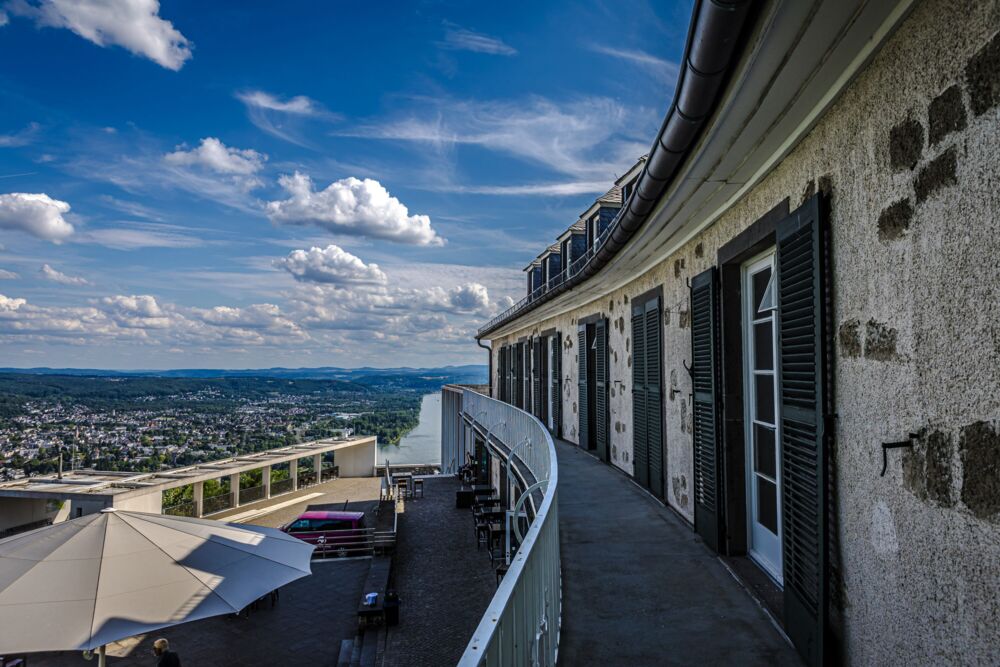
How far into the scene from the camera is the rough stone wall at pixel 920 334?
1.87 m

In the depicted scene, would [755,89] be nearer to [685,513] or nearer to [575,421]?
[685,513]

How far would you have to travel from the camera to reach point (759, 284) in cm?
466

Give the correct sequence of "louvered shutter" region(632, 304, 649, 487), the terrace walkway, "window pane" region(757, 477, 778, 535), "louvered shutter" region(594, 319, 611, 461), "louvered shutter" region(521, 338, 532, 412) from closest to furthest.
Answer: the terrace walkway → "window pane" region(757, 477, 778, 535) → "louvered shutter" region(632, 304, 649, 487) → "louvered shutter" region(594, 319, 611, 461) → "louvered shutter" region(521, 338, 532, 412)

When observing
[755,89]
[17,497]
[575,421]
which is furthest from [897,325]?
[17,497]

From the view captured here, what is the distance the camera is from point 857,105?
2.69 metres

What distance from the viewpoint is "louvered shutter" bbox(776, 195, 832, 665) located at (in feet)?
9.79

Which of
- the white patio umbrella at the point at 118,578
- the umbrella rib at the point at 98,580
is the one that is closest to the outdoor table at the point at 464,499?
the white patio umbrella at the point at 118,578

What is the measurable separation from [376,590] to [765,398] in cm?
998

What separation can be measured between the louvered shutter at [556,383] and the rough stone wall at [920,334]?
33.2 feet

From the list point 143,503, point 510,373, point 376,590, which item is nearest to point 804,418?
point 376,590

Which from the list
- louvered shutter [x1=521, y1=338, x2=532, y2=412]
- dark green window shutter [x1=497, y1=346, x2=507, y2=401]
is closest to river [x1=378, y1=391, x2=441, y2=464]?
dark green window shutter [x1=497, y1=346, x2=507, y2=401]

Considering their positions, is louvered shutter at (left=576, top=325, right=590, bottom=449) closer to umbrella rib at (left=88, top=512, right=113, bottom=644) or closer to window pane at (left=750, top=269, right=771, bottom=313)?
window pane at (left=750, top=269, right=771, bottom=313)

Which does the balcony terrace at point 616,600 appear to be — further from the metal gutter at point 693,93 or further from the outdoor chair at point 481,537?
the outdoor chair at point 481,537

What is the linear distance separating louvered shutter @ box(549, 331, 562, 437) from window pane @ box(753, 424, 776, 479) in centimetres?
842
